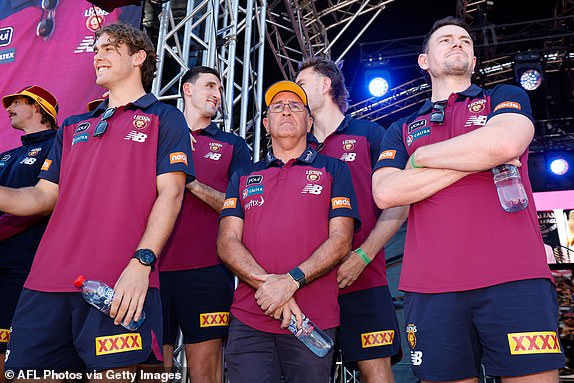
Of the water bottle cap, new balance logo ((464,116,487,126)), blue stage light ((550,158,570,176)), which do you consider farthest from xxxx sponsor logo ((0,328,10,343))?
blue stage light ((550,158,570,176))

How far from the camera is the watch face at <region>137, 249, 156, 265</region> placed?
1.94 meters

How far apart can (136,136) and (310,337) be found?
1.09 meters

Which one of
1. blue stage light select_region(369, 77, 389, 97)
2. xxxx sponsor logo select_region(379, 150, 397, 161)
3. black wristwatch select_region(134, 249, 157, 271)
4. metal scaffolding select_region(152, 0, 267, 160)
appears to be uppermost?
blue stage light select_region(369, 77, 389, 97)

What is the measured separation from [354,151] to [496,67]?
724cm

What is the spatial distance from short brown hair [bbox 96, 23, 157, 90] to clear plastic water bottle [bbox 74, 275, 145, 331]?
104cm

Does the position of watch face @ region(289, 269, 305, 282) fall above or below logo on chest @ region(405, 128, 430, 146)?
below

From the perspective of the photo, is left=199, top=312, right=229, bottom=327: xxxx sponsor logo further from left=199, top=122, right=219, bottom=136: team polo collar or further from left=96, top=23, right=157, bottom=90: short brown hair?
left=96, top=23, right=157, bottom=90: short brown hair

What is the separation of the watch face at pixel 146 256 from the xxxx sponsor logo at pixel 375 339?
48.7 inches

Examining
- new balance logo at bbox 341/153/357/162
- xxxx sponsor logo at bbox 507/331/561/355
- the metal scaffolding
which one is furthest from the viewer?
the metal scaffolding

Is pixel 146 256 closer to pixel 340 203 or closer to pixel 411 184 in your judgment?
pixel 340 203

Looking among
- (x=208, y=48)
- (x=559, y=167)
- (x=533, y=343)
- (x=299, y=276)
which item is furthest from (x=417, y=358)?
(x=559, y=167)

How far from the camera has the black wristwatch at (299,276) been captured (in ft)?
7.33

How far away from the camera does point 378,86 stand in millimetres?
9180

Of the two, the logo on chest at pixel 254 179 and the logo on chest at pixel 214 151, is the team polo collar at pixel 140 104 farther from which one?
the logo on chest at pixel 214 151
